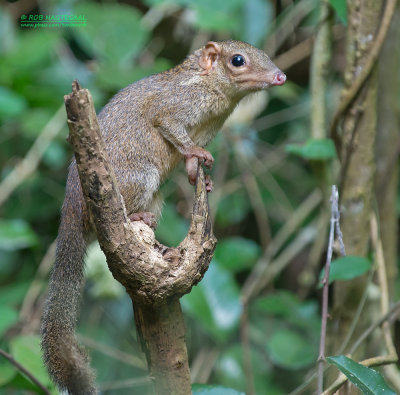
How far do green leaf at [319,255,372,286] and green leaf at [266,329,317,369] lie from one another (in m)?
1.27

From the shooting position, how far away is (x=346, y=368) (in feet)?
6.66

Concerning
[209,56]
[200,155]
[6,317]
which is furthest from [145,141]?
[6,317]

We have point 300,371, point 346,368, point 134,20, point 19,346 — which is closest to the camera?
point 346,368

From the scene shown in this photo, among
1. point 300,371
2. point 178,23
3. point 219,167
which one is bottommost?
point 300,371

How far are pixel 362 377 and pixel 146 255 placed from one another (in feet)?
2.68

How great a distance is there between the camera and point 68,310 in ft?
7.86

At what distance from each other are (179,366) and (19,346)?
1252 mm

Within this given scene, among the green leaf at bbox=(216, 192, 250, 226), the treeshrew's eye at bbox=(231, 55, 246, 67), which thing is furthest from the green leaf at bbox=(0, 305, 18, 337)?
the green leaf at bbox=(216, 192, 250, 226)

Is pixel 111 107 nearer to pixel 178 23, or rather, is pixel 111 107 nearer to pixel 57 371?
pixel 57 371

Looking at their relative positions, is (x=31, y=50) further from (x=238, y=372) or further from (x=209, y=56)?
(x=238, y=372)

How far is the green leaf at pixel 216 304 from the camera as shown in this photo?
3.53m

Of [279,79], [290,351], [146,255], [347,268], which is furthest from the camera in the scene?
[290,351]

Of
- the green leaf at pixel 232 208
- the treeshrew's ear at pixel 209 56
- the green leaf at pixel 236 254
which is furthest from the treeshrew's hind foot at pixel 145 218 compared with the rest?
the green leaf at pixel 232 208

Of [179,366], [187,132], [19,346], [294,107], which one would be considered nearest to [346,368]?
[179,366]
